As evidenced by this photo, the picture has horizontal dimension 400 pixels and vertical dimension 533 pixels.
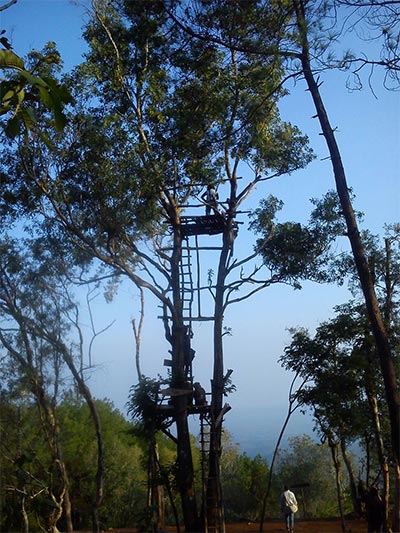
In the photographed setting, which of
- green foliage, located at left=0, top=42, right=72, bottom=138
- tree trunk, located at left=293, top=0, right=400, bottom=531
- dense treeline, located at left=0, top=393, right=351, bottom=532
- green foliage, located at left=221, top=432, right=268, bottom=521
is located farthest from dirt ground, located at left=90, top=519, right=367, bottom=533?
green foliage, located at left=0, top=42, right=72, bottom=138

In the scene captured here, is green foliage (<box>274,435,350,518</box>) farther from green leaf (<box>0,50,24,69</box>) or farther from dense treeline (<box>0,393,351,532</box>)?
green leaf (<box>0,50,24,69</box>)

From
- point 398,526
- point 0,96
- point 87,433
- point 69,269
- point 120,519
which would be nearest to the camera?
point 0,96

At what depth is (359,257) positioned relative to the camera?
6254 millimetres

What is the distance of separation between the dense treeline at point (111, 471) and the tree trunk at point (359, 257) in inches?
175

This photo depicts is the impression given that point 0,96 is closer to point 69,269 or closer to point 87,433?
point 69,269

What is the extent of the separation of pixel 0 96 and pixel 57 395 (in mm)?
8807

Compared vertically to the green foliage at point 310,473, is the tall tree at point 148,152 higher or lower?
higher

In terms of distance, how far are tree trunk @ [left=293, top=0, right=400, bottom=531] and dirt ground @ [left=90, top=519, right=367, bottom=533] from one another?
505 cm

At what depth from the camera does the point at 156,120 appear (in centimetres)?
973

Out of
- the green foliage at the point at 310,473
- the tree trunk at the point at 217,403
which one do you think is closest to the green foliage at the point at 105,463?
the tree trunk at the point at 217,403

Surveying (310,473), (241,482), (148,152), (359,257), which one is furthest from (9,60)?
(310,473)

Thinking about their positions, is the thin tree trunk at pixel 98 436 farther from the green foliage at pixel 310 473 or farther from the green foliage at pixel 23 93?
the green foliage at pixel 23 93

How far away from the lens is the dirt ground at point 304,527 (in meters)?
10.4

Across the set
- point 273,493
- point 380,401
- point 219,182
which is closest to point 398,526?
point 380,401
